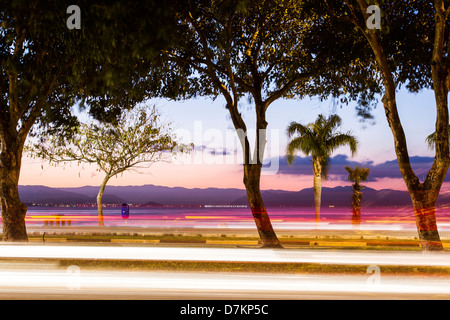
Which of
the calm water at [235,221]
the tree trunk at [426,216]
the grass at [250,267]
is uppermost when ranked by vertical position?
the tree trunk at [426,216]

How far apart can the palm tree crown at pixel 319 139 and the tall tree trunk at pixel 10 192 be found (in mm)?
15723

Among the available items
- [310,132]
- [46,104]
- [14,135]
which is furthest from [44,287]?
[310,132]

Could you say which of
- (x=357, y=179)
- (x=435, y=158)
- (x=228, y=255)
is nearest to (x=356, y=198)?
(x=357, y=179)

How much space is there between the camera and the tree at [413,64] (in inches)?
486

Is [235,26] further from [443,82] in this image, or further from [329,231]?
[329,231]

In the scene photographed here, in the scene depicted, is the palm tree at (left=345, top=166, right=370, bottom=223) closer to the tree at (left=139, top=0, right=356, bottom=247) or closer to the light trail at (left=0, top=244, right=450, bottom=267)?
the tree at (left=139, top=0, right=356, bottom=247)

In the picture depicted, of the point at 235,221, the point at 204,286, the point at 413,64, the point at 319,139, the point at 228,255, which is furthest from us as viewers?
the point at 235,221

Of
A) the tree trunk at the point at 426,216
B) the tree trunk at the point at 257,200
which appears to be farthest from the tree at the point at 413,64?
the tree trunk at the point at 257,200

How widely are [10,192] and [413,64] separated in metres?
12.5

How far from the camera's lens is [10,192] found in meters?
13.6

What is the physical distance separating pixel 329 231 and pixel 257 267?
1682cm

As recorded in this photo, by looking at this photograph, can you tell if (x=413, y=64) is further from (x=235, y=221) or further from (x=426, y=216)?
(x=235, y=221)

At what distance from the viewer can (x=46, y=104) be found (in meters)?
15.4

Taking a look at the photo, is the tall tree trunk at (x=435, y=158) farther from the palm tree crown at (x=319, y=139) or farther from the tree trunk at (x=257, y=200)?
the palm tree crown at (x=319, y=139)
